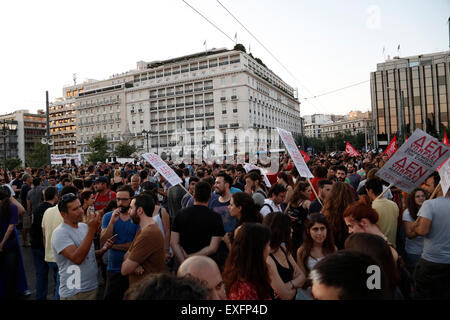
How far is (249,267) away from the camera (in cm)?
237

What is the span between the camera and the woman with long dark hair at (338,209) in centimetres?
382

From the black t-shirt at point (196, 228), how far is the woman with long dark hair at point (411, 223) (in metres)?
2.43

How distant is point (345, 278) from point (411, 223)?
297cm

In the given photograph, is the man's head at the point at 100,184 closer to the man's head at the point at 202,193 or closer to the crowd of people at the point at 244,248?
the crowd of people at the point at 244,248

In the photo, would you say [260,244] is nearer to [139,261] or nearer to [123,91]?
[139,261]

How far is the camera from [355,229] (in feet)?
10.8

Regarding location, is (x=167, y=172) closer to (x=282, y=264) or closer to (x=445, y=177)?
(x=282, y=264)

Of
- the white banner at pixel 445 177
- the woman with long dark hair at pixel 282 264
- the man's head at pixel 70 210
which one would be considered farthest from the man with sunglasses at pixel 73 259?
the white banner at pixel 445 177

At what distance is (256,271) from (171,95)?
236ft

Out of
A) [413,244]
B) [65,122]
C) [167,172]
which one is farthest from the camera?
[65,122]

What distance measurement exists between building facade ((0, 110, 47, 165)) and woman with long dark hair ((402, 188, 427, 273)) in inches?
4462

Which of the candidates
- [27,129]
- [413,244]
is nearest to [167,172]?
[413,244]

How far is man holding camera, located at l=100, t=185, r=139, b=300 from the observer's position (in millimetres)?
3648

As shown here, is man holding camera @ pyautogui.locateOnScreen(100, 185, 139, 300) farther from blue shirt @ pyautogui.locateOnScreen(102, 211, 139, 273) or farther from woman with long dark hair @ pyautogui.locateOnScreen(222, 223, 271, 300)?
woman with long dark hair @ pyautogui.locateOnScreen(222, 223, 271, 300)
